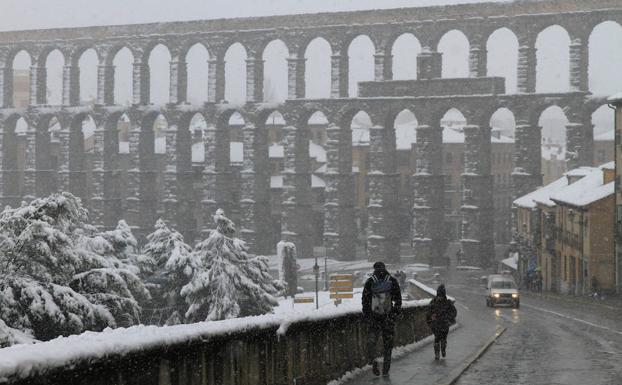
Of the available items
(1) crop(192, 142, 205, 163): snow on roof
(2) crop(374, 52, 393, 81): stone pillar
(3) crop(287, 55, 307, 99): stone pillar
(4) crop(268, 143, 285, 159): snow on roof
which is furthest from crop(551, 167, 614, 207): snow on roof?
(1) crop(192, 142, 205, 163): snow on roof

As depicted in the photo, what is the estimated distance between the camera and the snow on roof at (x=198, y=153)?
330ft

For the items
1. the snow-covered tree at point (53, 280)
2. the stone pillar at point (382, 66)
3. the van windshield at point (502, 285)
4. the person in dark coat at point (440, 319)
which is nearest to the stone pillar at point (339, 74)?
the stone pillar at point (382, 66)

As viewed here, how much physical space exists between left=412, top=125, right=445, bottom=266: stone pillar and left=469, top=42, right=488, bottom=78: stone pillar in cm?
502

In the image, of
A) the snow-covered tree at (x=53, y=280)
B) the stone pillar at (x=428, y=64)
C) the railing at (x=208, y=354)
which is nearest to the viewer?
the railing at (x=208, y=354)

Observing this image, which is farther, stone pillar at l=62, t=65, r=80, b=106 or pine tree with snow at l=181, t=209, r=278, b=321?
stone pillar at l=62, t=65, r=80, b=106

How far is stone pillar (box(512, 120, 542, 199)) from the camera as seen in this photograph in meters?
71.9

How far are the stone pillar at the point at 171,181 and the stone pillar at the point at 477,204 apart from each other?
24.8 m

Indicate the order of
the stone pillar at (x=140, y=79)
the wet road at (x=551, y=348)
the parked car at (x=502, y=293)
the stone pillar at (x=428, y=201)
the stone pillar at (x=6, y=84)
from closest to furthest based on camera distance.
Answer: the wet road at (x=551, y=348)
the parked car at (x=502, y=293)
the stone pillar at (x=428, y=201)
the stone pillar at (x=140, y=79)
the stone pillar at (x=6, y=84)

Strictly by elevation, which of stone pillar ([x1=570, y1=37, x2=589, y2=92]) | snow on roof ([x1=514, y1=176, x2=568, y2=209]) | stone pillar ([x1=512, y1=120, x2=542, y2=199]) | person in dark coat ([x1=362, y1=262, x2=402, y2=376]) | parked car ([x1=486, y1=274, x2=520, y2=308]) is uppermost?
stone pillar ([x1=570, y1=37, x2=589, y2=92])

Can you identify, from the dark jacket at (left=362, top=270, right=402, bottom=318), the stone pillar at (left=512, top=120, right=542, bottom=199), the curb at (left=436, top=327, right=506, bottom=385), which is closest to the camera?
the curb at (left=436, top=327, right=506, bottom=385)

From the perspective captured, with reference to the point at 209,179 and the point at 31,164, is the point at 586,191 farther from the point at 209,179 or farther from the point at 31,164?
the point at 31,164

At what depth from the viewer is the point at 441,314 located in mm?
18297

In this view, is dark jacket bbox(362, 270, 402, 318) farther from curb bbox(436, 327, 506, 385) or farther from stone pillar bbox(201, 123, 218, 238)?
stone pillar bbox(201, 123, 218, 238)

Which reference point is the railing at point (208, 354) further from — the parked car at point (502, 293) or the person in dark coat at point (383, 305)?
the parked car at point (502, 293)
